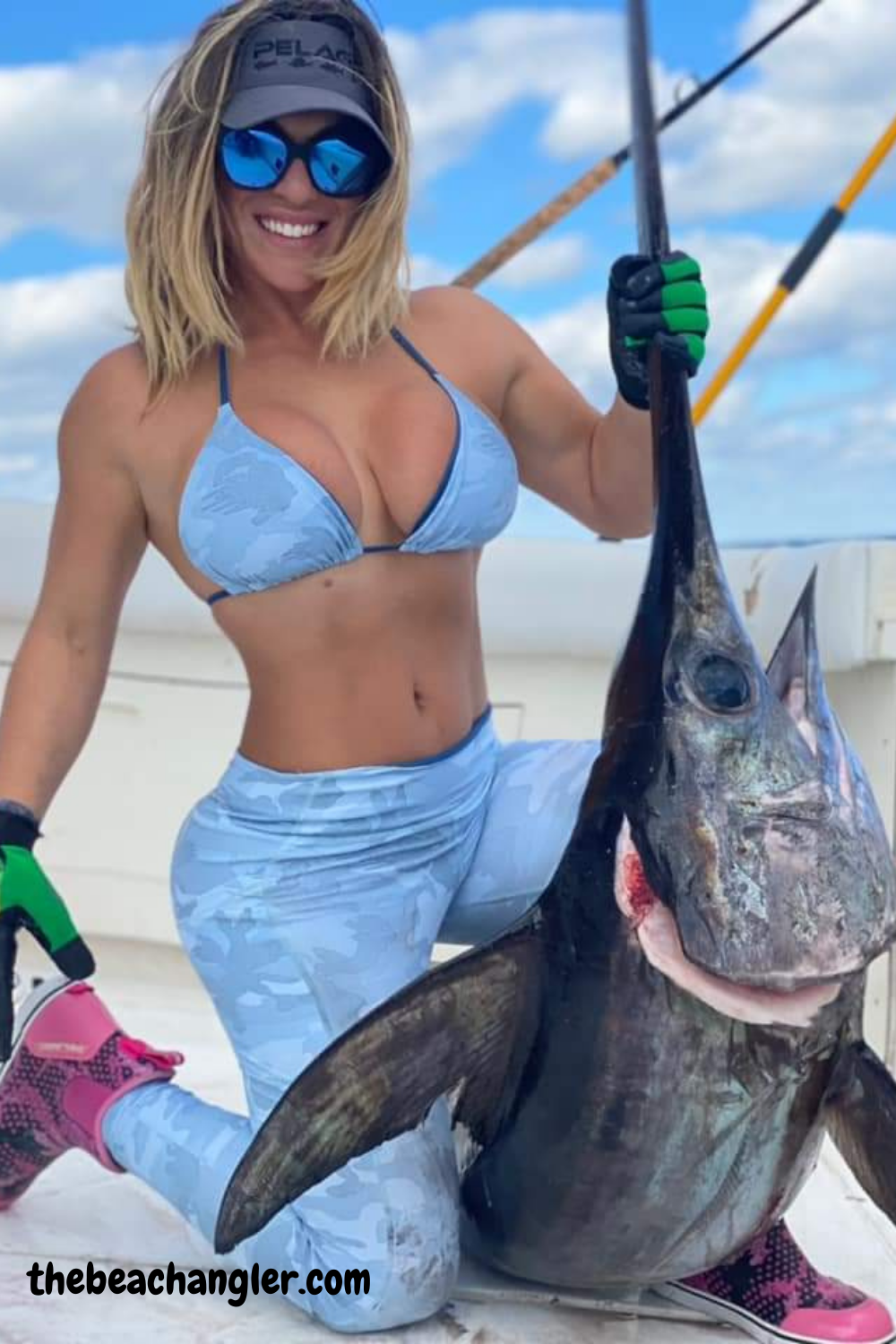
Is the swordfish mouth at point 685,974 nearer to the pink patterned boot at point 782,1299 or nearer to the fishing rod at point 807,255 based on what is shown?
the pink patterned boot at point 782,1299

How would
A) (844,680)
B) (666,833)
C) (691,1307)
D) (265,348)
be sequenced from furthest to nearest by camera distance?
(844,680) < (265,348) < (691,1307) < (666,833)

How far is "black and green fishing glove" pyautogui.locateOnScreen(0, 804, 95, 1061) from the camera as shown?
2.01 m

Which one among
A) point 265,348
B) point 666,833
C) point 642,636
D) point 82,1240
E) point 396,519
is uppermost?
point 265,348

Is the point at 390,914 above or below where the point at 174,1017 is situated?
above

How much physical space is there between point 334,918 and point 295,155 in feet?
3.20

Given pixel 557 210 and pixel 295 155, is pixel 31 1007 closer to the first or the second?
pixel 295 155

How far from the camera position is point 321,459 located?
203 centimetres

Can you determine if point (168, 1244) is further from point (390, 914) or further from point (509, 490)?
point (509, 490)

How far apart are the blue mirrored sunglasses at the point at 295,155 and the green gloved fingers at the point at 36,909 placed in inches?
36.1

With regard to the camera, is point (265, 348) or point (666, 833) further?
point (265, 348)

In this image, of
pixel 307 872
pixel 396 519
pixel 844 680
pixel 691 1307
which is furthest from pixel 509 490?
pixel 844 680

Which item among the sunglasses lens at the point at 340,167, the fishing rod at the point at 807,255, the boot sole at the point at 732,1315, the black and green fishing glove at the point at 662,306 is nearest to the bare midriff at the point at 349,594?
the sunglasses lens at the point at 340,167

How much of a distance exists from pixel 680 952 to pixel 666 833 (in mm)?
122

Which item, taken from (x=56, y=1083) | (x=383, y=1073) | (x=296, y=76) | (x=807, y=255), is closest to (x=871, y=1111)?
(x=383, y=1073)
